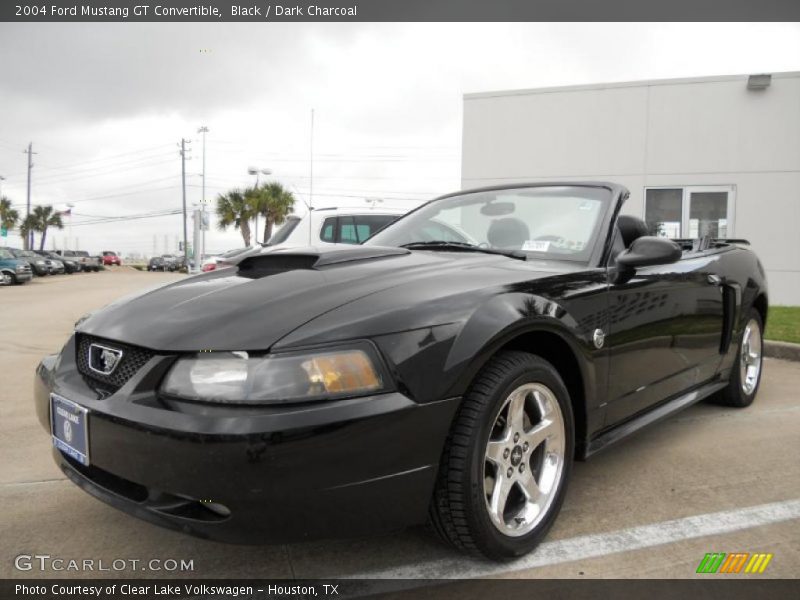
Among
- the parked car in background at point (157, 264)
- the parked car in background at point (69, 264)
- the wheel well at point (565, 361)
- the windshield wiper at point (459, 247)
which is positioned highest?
the windshield wiper at point (459, 247)

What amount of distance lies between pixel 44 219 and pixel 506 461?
2794 inches

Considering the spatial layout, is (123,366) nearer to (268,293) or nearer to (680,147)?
(268,293)

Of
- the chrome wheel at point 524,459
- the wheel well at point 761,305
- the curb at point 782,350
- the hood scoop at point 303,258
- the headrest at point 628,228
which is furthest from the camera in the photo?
the curb at point 782,350

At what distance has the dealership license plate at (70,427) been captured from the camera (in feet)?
6.10

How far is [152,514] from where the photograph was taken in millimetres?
1739

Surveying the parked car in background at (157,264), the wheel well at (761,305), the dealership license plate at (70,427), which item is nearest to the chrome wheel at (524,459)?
the dealership license plate at (70,427)

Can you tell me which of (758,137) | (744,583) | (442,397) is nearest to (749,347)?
(744,583)

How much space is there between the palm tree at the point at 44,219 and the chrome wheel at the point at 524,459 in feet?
230

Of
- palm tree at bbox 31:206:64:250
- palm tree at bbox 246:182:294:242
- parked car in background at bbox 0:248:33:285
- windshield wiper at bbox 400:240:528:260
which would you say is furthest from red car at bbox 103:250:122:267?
windshield wiper at bbox 400:240:528:260

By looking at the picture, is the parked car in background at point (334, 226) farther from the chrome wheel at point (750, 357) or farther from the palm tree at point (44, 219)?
the palm tree at point (44, 219)

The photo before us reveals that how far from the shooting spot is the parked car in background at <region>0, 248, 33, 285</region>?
24.9 metres

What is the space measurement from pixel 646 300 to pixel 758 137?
32.7ft

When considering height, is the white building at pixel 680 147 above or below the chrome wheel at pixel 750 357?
above

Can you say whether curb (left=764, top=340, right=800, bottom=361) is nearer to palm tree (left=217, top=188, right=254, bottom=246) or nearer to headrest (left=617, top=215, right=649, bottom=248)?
headrest (left=617, top=215, right=649, bottom=248)
